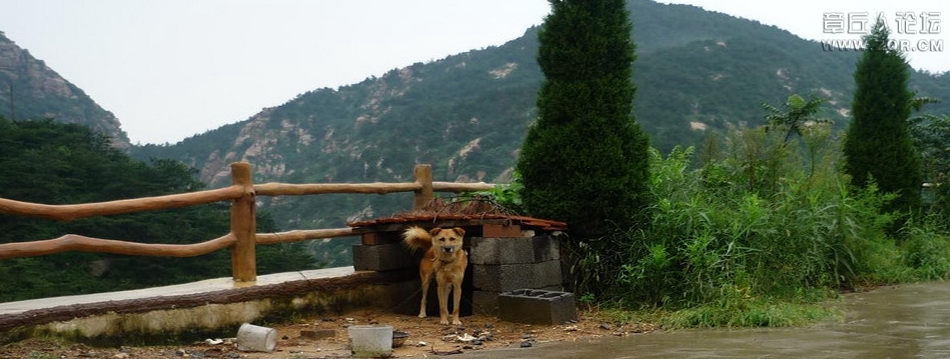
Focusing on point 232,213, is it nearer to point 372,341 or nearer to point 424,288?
point 424,288

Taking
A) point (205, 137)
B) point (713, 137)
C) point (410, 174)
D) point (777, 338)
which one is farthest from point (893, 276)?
point (205, 137)

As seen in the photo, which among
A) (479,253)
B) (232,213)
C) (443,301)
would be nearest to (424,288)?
(443,301)

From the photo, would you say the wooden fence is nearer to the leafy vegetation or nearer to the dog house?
the dog house

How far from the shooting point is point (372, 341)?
5.75 m

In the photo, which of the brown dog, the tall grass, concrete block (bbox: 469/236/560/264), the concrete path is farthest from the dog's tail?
the tall grass

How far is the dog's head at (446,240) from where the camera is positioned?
6.96 metres

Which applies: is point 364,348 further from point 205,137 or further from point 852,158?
point 205,137

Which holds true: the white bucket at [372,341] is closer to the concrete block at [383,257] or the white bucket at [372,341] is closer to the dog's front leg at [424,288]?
the dog's front leg at [424,288]

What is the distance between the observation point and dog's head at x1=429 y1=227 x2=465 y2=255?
6961 mm

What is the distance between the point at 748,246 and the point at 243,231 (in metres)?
4.54

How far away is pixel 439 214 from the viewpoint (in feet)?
25.5

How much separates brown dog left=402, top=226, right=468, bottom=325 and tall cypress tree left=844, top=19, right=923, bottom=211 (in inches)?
322

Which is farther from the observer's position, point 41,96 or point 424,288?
point 41,96

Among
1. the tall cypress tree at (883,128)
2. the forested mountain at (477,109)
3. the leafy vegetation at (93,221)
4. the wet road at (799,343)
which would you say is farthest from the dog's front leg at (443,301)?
the forested mountain at (477,109)
